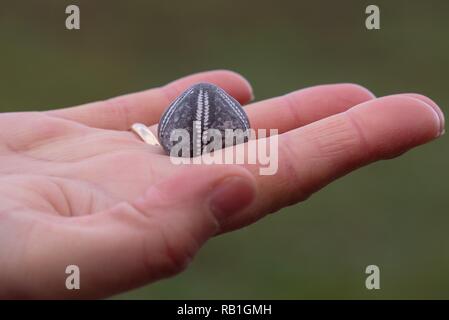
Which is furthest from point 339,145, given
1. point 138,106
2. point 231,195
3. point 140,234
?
point 138,106

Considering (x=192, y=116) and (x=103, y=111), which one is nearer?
(x=192, y=116)

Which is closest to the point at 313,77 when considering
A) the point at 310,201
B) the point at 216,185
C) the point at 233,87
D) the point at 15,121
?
the point at 310,201

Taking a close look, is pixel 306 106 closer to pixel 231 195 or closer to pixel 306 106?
pixel 306 106

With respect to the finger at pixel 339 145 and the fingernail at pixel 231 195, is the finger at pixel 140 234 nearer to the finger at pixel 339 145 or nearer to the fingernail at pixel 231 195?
the fingernail at pixel 231 195

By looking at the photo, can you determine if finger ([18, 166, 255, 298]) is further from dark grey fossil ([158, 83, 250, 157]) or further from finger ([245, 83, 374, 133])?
finger ([245, 83, 374, 133])

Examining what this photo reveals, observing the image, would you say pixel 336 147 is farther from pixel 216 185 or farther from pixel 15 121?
pixel 15 121

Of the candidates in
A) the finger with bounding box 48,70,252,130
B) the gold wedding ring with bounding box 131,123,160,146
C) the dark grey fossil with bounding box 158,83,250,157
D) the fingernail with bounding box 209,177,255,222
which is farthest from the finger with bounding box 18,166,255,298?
the finger with bounding box 48,70,252,130
